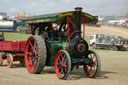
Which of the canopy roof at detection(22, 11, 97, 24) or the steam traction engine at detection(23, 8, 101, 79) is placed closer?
the steam traction engine at detection(23, 8, 101, 79)

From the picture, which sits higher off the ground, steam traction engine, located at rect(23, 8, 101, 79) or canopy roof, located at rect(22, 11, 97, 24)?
canopy roof, located at rect(22, 11, 97, 24)

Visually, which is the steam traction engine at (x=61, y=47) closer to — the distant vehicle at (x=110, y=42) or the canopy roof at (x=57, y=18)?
the canopy roof at (x=57, y=18)

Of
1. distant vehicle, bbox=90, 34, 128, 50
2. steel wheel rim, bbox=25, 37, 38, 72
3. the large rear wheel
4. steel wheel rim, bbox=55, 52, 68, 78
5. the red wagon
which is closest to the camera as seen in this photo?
steel wheel rim, bbox=55, 52, 68, 78

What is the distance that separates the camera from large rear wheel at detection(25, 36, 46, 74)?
9461 millimetres

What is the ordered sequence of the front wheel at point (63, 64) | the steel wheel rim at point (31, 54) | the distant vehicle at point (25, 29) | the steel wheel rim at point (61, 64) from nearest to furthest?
1. the front wheel at point (63, 64)
2. the steel wheel rim at point (61, 64)
3. the steel wheel rim at point (31, 54)
4. the distant vehicle at point (25, 29)

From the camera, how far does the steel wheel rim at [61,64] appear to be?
8594 mm

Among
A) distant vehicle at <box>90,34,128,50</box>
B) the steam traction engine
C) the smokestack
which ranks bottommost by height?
distant vehicle at <box>90,34,128,50</box>

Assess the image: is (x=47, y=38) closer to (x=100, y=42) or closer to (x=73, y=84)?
(x=73, y=84)

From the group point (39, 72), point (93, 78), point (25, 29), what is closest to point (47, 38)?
point (39, 72)

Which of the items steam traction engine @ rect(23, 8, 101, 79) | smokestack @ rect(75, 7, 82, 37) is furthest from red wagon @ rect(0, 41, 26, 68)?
smokestack @ rect(75, 7, 82, 37)

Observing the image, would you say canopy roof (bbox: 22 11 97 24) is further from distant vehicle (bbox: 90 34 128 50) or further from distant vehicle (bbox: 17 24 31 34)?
distant vehicle (bbox: 17 24 31 34)

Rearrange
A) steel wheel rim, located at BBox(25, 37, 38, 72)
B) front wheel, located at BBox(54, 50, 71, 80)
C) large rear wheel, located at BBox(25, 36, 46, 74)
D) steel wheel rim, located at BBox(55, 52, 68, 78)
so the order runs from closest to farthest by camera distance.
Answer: front wheel, located at BBox(54, 50, 71, 80)
steel wheel rim, located at BBox(55, 52, 68, 78)
large rear wheel, located at BBox(25, 36, 46, 74)
steel wheel rim, located at BBox(25, 37, 38, 72)

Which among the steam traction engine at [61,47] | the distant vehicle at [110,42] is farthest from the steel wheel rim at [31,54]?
the distant vehicle at [110,42]

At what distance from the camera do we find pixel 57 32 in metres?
10.6
